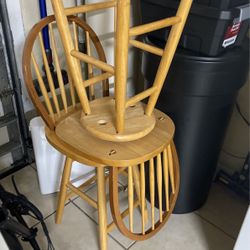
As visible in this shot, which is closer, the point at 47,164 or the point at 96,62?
the point at 96,62

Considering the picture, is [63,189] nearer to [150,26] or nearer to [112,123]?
[112,123]

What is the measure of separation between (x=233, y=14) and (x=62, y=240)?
3.37 ft

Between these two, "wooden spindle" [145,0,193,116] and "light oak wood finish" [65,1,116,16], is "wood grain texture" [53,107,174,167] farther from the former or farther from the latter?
"light oak wood finish" [65,1,116,16]

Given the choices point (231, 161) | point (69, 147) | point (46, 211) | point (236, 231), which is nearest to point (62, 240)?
point (46, 211)

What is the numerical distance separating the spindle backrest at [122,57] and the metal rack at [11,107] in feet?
1.69

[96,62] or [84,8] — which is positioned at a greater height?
[84,8]

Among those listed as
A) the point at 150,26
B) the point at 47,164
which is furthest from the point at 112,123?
the point at 47,164

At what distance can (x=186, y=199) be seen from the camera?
4.38ft

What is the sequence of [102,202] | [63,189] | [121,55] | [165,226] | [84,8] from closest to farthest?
[121,55] → [84,8] → [102,202] → [63,189] → [165,226]

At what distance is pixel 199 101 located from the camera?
1.05 m

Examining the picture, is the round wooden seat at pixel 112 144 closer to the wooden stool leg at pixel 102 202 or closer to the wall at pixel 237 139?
the wooden stool leg at pixel 102 202

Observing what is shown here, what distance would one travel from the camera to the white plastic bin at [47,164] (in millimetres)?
1280

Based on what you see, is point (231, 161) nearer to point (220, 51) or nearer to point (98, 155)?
point (220, 51)

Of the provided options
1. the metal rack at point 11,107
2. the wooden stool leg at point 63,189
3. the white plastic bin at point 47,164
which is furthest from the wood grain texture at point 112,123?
the metal rack at point 11,107
